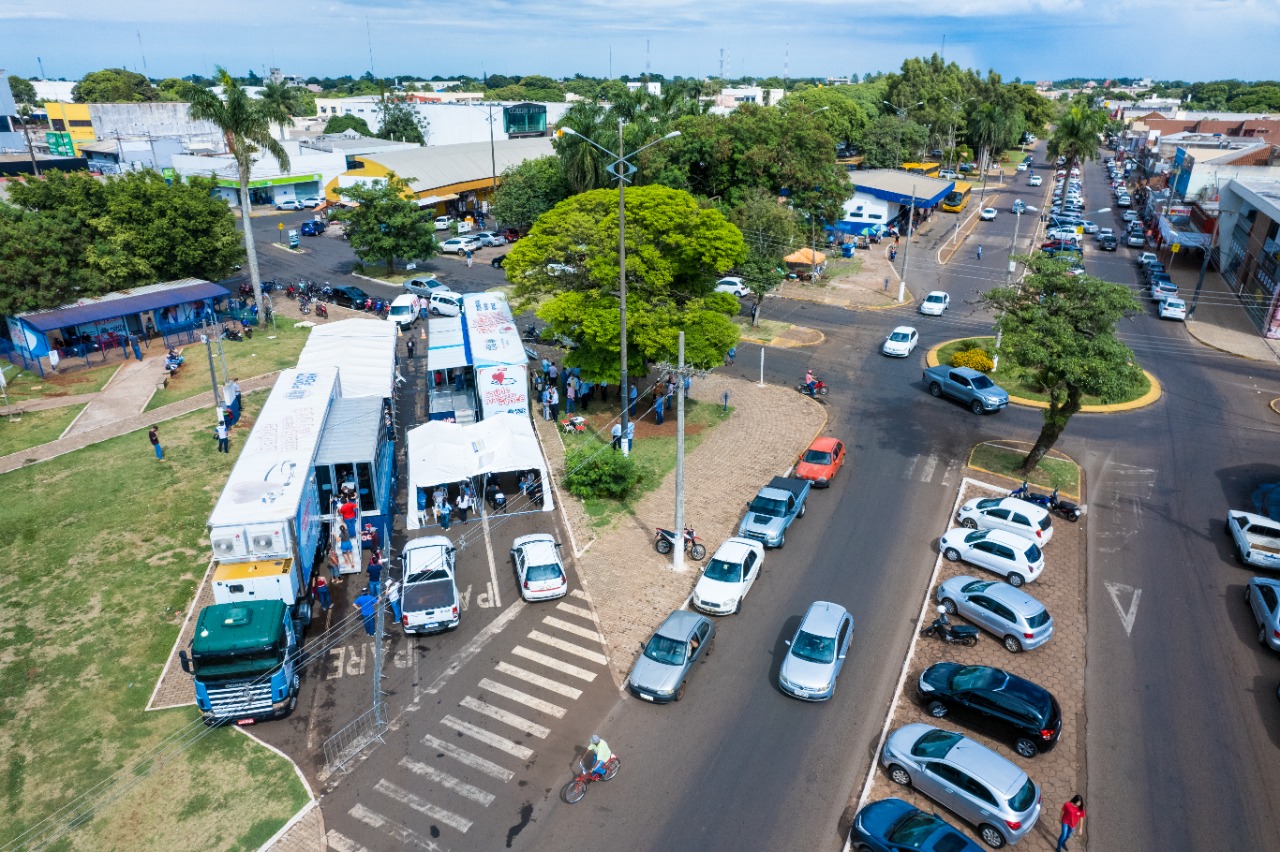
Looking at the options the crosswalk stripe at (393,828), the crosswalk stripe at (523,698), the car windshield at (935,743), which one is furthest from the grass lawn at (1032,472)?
the crosswalk stripe at (393,828)

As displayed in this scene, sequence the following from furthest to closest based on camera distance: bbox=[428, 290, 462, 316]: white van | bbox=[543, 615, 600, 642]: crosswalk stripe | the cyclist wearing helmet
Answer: bbox=[428, 290, 462, 316]: white van → bbox=[543, 615, 600, 642]: crosswalk stripe → the cyclist wearing helmet

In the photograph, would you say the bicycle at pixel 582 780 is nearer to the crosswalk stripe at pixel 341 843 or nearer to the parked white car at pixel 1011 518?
the crosswalk stripe at pixel 341 843

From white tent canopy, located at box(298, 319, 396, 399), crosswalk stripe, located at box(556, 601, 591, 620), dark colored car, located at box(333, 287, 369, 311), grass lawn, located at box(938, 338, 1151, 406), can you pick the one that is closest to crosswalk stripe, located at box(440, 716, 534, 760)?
crosswalk stripe, located at box(556, 601, 591, 620)

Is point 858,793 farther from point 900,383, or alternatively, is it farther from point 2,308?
point 2,308

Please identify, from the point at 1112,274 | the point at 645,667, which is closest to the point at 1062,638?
the point at 645,667

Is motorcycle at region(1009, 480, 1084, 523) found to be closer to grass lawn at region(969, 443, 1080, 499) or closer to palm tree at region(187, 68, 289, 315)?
grass lawn at region(969, 443, 1080, 499)

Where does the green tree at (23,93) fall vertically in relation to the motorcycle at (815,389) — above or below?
above
